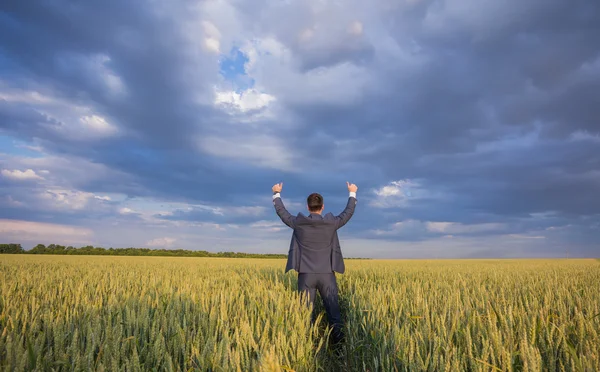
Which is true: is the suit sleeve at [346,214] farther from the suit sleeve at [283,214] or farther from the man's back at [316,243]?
the suit sleeve at [283,214]

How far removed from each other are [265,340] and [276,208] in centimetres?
326

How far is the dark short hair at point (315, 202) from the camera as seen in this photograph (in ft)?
20.6

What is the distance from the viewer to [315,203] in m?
6.28

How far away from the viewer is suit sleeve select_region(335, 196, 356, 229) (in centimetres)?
637

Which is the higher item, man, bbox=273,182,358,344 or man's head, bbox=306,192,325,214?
man's head, bbox=306,192,325,214

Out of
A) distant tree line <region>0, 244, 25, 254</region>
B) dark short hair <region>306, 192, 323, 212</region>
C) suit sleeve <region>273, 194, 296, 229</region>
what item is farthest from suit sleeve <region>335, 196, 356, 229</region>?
distant tree line <region>0, 244, 25, 254</region>

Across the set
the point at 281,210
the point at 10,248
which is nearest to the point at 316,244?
the point at 281,210

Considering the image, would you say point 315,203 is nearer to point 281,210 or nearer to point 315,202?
point 315,202

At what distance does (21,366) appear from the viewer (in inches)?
106

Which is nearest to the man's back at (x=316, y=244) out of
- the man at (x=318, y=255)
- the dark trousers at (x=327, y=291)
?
the man at (x=318, y=255)

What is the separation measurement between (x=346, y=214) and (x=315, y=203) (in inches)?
25.5

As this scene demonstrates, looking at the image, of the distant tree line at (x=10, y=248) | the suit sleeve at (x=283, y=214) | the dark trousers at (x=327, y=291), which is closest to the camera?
the dark trousers at (x=327, y=291)

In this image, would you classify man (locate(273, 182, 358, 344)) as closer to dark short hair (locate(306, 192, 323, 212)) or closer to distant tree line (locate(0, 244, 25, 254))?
dark short hair (locate(306, 192, 323, 212))

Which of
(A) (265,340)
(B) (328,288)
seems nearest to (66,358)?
(A) (265,340)
